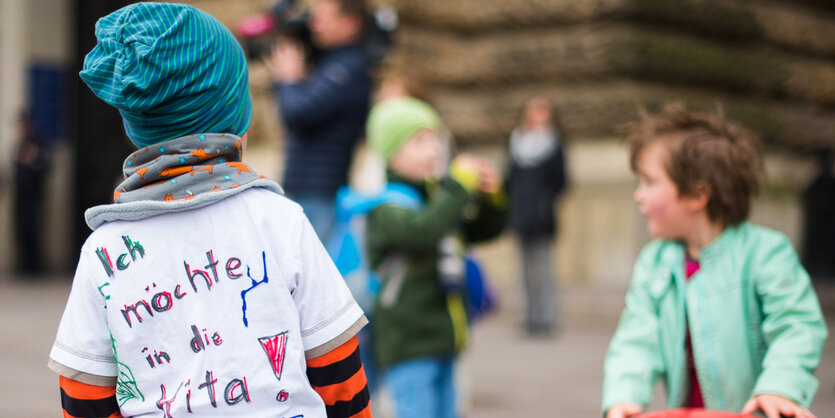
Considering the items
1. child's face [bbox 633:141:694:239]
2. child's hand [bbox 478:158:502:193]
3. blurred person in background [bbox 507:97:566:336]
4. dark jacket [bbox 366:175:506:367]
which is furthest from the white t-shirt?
blurred person in background [bbox 507:97:566:336]

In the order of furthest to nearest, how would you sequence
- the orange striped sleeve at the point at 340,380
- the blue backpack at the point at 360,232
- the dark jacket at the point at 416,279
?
the blue backpack at the point at 360,232
the dark jacket at the point at 416,279
the orange striped sleeve at the point at 340,380

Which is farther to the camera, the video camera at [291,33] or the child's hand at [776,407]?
the video camera at [291,33]

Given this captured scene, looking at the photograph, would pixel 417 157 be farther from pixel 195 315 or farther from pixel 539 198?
pixel 539 198

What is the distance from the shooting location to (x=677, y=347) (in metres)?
2.11

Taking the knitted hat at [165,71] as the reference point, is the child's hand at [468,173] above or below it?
below

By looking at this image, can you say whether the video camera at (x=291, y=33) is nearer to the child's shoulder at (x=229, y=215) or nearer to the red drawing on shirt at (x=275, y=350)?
the child's shoulder at (x=229, y=215)

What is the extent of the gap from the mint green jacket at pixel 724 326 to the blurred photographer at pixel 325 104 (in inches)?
88.5

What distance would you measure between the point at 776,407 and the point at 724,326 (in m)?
0.27

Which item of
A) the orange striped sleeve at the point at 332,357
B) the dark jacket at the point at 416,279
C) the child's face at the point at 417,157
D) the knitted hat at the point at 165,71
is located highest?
the knitted hat at the point at 165,71

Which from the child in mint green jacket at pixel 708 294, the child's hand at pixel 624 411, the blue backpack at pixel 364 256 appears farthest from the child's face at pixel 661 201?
the blue backpack at pixel 364 256

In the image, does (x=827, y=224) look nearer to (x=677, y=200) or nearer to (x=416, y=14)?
(x=416, y=14)

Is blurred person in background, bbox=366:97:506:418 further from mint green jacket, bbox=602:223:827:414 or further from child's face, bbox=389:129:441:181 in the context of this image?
mint green jacket, bbox=602:223:827:414

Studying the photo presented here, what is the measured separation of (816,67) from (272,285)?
1106 centimetres

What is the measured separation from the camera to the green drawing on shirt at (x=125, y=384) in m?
1.45
